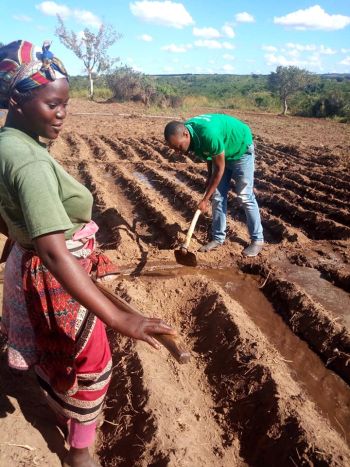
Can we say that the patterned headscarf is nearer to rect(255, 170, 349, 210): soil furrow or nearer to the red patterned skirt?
the red patterned skirt

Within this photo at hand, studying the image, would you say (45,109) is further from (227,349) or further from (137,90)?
(137,90)

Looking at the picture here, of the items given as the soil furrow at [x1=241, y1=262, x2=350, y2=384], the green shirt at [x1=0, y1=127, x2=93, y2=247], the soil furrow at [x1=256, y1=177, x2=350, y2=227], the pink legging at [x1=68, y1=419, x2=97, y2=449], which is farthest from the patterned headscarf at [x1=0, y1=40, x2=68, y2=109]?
the soil furrow at [x1=256, y1=177, x2=350, y2=227]

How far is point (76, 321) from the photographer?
5.36ft

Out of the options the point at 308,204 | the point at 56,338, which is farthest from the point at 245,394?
the point at 308,204

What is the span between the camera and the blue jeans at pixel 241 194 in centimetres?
441

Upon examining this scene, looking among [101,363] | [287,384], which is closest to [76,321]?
[101,363]

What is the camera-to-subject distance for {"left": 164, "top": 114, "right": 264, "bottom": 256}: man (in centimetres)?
389

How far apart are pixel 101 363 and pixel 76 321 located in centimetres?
27

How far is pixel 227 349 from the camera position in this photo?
313 centimetres

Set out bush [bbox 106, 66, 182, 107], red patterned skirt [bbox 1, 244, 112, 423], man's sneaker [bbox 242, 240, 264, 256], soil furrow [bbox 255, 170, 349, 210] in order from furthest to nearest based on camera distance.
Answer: bush [bbox 106, 66, 182, 107]
soil furrow [bbox 255, 170, 349, 210]
man's sneaker [bbox 242, 240, 264, 256]
red patterned skirt [bbox 1, 244, 112, 423]

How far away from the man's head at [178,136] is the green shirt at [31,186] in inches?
101

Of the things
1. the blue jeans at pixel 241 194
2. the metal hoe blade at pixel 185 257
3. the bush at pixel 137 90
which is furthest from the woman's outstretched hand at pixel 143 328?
the bush at pixel 137 90

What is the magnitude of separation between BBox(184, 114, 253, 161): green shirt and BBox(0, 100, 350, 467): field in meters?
1.29

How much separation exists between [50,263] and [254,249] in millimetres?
3746
